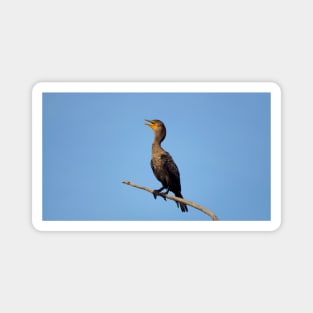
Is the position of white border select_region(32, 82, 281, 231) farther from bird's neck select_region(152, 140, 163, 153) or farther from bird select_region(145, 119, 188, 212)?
bird's neck select_region(152, 140, 163, 153)

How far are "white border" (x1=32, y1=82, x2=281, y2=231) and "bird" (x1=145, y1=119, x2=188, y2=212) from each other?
33 centimetres

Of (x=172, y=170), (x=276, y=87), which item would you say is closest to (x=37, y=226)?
(x=172, y=170)

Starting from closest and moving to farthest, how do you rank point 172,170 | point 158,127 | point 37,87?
1. point 37,87
2. point 158,127
3. point 172,170

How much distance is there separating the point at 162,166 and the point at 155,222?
0.63 meters

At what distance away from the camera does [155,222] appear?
24.5 feet

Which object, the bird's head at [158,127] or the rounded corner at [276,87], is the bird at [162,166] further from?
the rounded corner at [276,87]

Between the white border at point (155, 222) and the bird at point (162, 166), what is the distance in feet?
1.10

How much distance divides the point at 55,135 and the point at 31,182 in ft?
1.64

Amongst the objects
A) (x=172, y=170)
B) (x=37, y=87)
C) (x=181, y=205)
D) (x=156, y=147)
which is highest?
(x=37, y=87)

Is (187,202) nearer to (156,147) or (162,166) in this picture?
(162,166)

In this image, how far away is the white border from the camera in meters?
7.45

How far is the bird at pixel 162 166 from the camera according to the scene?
760cm

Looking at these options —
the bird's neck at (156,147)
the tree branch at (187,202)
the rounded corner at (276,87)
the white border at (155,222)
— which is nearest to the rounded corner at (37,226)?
the white border at (155,222)
